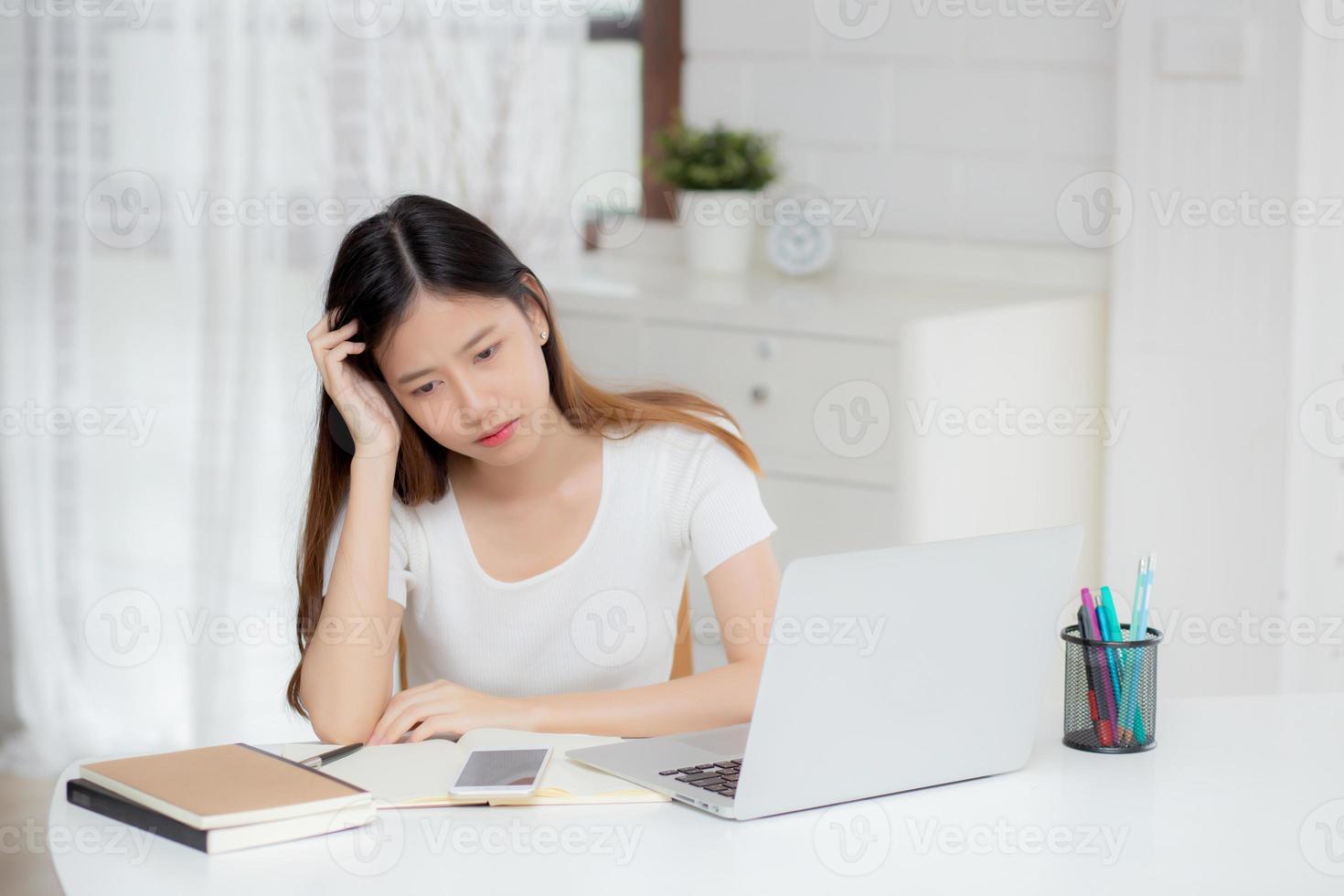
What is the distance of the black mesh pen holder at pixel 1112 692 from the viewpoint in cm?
146

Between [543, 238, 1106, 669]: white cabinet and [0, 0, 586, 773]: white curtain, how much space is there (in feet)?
1.76

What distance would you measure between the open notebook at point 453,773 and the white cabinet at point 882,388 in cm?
114

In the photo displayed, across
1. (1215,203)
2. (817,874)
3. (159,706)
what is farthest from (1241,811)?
(159,706)

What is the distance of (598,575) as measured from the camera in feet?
6.20

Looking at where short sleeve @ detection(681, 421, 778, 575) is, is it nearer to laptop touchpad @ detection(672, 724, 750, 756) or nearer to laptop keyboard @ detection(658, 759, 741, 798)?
laptop touchpad @ detection(672, 724, 750, 756)

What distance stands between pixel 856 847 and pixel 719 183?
2017 millimetres

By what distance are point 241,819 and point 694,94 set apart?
2332 millimetres

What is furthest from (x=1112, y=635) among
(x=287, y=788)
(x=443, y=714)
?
(x=287, y=788)

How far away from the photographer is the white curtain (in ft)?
10.2

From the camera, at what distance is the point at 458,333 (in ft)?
5.51

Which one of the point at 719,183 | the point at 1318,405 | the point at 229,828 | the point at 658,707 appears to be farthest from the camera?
the point at 719,183

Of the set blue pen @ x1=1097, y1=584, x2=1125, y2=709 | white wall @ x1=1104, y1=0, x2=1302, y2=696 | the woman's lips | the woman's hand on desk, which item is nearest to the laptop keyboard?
the woman's hand on desk

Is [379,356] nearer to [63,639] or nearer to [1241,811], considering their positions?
[1241,811]

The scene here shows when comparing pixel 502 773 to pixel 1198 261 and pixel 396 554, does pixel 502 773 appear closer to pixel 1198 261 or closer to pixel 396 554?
pixel 396 554
